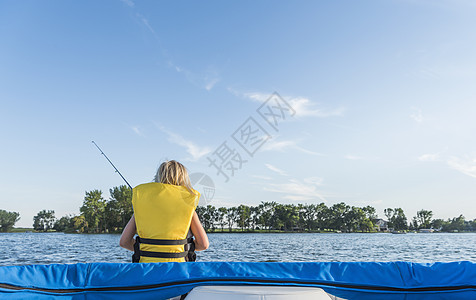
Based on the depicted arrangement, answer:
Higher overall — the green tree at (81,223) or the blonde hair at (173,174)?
the blonde hair at (173,174)

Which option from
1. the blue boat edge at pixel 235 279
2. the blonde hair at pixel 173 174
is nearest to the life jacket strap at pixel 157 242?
the blonde hair at pixel 173 174

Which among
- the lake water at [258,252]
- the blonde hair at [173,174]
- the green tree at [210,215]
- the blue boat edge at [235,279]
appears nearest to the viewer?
the blue boat edge at [235,279]

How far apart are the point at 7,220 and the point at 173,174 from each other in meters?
109

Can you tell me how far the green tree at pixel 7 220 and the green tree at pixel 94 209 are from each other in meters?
40.9

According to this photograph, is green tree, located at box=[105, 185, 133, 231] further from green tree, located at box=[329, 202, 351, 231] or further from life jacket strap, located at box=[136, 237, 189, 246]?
life jacket strap, located at box=[136, 237, 189, 246]

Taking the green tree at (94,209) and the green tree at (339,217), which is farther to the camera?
the green tree at (339,217)

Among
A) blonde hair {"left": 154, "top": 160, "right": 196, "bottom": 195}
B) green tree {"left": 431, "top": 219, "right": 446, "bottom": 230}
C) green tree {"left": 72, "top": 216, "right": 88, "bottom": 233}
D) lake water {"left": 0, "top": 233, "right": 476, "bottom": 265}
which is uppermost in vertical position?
green tree {"left": 431, "top": 219, "right": 446, "bottom": 230}

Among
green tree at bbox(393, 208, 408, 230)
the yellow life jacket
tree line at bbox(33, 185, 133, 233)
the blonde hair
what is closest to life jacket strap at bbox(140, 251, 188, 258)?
the yellow life jacket

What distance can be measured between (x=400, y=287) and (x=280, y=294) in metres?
0.53

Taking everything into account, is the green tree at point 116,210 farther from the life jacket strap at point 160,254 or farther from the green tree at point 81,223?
the life jacket strap at point 160,254

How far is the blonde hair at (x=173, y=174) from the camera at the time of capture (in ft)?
7.56

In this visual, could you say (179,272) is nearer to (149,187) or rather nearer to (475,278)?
(149,187)

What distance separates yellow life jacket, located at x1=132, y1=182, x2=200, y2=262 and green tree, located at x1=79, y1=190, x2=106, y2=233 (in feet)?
220

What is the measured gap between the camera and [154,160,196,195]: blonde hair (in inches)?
90.7
